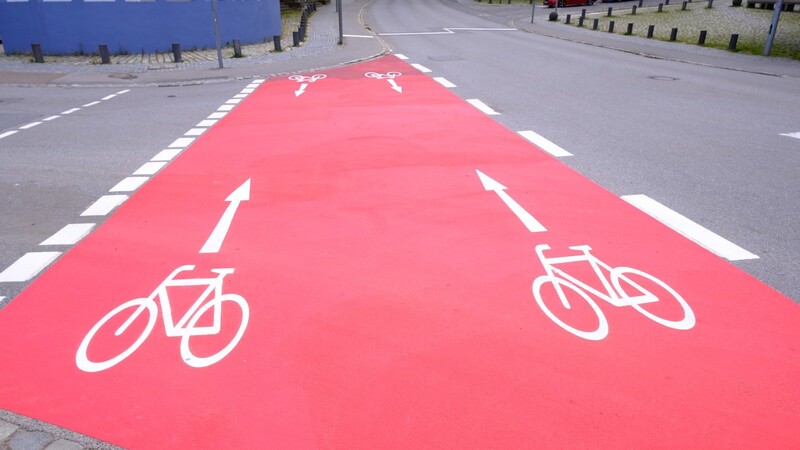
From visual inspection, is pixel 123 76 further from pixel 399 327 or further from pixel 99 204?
pixel 399 327

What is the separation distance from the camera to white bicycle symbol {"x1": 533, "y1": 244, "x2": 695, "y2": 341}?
13.8ft

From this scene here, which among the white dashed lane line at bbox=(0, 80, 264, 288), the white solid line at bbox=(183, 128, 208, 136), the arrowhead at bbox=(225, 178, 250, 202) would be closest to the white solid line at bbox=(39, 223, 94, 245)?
the white dashed lane line at bbox=(0, 80, 264, 288)

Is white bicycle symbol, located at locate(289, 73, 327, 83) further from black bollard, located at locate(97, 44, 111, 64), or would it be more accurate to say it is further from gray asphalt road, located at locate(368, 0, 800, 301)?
black bollard, located at locate(97, 44, 111, 64)

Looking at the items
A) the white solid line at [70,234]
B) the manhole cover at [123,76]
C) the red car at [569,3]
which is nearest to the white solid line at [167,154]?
the white solid line at [70,234]

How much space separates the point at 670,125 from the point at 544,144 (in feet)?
9.96

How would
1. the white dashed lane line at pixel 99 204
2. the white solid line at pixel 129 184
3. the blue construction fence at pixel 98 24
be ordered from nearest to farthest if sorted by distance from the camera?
the white dashed lane line at pixel 99 204
the white solid line at pixel 129 184
the blue construction fence at pixel 98 24

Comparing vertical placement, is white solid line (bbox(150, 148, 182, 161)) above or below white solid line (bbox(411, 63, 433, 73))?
below

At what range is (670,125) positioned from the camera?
34.5ft

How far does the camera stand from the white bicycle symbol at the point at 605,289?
166 inches

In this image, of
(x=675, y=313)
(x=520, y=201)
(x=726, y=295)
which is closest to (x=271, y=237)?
(x=520, y=201)

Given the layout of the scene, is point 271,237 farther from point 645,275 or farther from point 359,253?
point 645,275

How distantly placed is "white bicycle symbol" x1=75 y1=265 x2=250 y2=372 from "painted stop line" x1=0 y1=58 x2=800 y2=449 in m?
0.02

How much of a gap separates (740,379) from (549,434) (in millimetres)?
1414

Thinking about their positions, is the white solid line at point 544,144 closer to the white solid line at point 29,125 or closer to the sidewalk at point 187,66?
the white solid line at point 29,125
